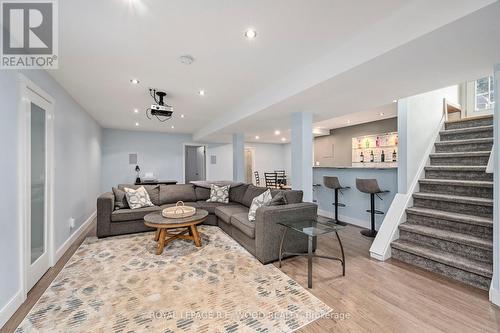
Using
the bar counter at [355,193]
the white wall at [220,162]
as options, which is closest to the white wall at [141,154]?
the white wall at [220,162]

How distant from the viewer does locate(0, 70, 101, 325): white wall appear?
1814mm

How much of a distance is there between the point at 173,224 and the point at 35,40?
98.5 inches

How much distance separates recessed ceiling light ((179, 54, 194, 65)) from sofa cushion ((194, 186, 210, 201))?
10.3 feet

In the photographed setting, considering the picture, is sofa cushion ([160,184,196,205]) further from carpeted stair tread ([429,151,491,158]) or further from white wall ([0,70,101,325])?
carpeted stair tread ([429,151,491,158])

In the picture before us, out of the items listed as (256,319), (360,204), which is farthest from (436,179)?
(256,319)

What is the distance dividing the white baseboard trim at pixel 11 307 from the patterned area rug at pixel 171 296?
0.50 feet

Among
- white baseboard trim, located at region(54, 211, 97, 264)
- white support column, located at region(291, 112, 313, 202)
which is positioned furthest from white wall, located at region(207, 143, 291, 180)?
white support column, located at region(291, 112, 313, 202)

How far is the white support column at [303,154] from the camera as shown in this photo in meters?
3.57

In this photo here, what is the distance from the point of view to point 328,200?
509cm

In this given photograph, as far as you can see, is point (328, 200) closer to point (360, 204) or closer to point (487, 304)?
point (360, 204)

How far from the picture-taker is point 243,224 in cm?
319

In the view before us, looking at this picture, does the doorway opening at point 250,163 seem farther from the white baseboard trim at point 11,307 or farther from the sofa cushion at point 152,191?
the white baseboard trim at point 11,307

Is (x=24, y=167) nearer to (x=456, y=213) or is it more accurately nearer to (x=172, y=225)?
(x=172, y=225)

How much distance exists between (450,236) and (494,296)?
731 millimetres
